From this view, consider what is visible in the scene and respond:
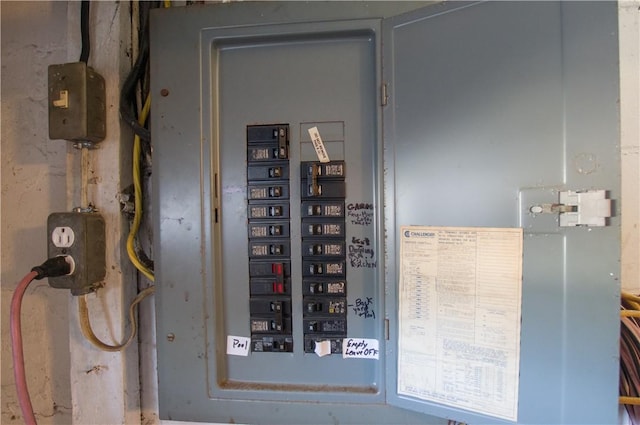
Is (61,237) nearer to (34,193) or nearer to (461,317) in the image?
(34,193)

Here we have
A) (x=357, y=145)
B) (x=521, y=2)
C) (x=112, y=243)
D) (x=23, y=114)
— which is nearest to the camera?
(x=521, y=2)

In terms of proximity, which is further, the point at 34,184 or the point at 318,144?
the point at 34,184

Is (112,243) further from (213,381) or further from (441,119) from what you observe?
(441,119)

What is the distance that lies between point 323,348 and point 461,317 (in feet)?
1.09

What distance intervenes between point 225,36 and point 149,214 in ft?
1.84

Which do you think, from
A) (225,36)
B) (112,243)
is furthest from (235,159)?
(112,243)

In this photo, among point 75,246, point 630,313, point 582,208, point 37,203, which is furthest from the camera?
point 37,203

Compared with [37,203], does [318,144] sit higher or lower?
higher

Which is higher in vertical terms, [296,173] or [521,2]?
[521,2]

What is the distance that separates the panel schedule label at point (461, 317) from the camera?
2.02 feet

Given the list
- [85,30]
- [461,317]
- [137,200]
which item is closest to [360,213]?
[461,317]

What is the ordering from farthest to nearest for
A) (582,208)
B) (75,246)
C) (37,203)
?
(37,203)
(75,246)
(582,208)

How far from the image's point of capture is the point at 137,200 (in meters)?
0.88

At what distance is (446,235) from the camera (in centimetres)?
66
